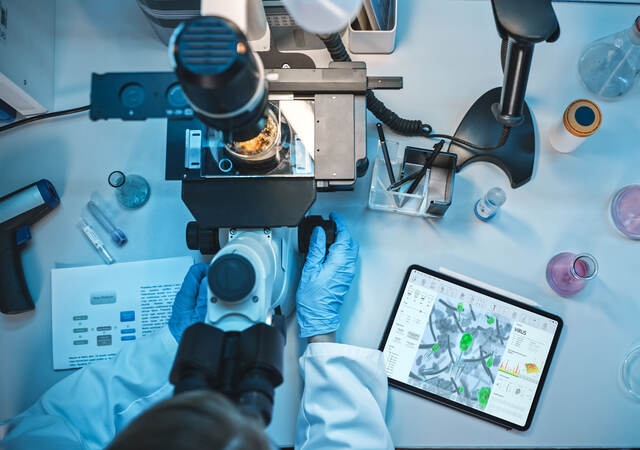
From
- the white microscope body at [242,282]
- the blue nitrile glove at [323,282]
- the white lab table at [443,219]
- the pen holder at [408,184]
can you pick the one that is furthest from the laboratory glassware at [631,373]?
the white microscope body at [242,282]

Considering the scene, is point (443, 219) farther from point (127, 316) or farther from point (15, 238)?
point (15, 238)

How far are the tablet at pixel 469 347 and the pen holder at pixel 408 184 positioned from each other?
0.16m

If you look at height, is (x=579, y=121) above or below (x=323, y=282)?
above

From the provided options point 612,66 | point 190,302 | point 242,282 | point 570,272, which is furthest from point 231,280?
point 612,66

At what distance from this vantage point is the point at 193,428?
1.51 ft

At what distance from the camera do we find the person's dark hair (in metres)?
0.45

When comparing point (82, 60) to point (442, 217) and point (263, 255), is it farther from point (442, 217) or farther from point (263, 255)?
point (442, 217)

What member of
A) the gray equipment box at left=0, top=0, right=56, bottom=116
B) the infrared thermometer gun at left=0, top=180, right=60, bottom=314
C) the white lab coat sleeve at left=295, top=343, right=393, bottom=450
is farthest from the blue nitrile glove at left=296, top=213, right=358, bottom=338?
the gray equipment box at left=0, top=0, right=56, bottom=116

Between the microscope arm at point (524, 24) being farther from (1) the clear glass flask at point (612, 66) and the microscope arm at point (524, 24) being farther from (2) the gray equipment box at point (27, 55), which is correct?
(2) the gray equipment box at point (27, 55)

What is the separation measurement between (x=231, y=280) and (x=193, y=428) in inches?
9.6

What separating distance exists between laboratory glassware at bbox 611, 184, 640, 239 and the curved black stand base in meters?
0.23

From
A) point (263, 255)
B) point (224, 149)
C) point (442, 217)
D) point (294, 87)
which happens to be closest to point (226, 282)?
point (263, 255)

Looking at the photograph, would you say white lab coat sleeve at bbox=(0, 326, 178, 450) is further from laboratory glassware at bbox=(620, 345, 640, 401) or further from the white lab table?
laboratory glassware at bbox=(620, 345, 640, 401)

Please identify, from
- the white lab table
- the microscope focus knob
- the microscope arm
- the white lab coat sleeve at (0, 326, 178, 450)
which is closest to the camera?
the microscope focus knob
